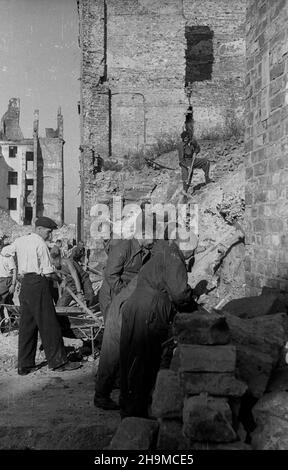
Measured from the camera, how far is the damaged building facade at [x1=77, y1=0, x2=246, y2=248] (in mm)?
20906

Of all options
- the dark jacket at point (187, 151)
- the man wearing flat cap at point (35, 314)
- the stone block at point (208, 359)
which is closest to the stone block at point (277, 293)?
the stone block at point (208, 359)

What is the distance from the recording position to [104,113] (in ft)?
68.8

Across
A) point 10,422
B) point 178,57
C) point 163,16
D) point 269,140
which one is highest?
point 163,16

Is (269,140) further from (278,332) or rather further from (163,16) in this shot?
(163,16)

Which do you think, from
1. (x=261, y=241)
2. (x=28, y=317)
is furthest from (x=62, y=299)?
(x=261, y=241)

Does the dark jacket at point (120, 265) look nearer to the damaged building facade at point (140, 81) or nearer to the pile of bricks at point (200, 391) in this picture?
the pile of bricks at point (200, 391)

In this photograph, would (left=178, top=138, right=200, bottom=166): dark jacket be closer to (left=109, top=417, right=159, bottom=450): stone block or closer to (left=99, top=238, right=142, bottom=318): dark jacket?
(left=99, top=238, right=142, bottom=318): dark jacket

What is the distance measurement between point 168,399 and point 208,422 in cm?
53

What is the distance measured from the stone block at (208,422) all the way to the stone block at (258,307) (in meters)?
1.86

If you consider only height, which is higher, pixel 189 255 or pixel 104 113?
pixel 104 113

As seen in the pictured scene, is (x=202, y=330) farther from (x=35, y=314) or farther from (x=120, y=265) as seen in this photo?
(x=35, y=314)

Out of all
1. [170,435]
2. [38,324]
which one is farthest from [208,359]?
[38,324]

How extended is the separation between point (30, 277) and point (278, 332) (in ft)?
11.2

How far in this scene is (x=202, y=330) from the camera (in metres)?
3.38
